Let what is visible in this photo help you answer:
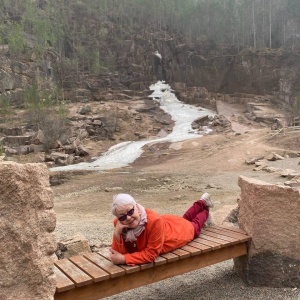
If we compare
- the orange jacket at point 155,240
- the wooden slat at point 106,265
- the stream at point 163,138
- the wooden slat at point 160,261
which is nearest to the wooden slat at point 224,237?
the orange jacket at point 155,240

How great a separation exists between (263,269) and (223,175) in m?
11.2

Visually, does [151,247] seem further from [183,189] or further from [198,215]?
[183,189]

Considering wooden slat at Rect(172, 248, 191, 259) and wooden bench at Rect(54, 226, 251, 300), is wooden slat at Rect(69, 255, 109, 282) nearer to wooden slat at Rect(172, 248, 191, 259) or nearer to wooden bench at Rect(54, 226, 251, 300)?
wooden bench at Rect(54, 226, 251, 300)

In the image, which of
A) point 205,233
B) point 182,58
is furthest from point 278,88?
point 205,233

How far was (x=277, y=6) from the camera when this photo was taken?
176 feet

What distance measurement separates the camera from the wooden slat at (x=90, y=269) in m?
3.09

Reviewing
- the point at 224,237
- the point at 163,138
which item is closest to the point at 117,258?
the point at 224,237

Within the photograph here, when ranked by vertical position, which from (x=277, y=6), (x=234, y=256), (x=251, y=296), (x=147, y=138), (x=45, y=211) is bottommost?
(x=147, y=138)

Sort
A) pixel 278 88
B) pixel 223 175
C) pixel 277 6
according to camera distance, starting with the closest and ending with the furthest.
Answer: pixel 223 175 < pixel 278 88 < pixel 277 6

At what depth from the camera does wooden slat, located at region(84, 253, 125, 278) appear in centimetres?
315

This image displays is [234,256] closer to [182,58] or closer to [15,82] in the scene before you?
[15,82]

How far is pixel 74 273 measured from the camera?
3170 mm

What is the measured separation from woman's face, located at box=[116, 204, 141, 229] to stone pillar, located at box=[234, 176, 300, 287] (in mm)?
1296

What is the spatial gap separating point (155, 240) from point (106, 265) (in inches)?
17.8
